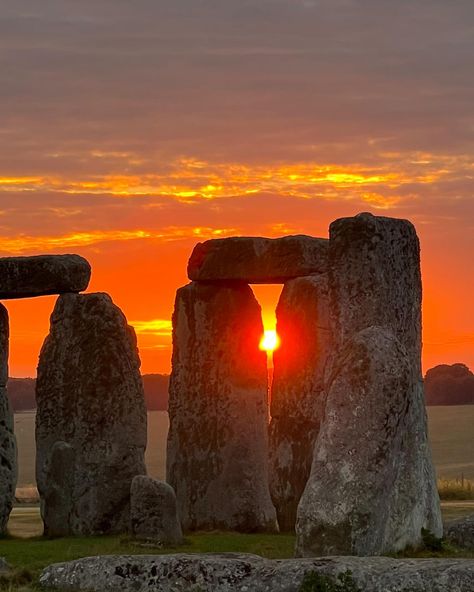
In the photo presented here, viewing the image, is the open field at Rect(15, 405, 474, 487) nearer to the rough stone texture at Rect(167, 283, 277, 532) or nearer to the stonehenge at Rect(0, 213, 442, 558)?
the rough stone texture at Rect(167, 283, 277, 532)

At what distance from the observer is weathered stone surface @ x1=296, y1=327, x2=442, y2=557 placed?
20.5 meters

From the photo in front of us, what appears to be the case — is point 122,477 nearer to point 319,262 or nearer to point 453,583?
point 319,262

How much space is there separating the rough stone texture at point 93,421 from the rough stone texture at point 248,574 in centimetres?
969

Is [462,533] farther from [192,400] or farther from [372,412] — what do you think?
[192,400]

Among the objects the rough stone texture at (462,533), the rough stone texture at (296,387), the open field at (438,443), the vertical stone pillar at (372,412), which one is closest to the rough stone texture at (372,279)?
the vertical stone pillar at (372,412)

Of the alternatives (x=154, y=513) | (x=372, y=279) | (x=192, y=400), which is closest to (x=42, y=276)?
(x=192, y=400)

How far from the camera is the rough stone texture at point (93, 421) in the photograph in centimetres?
2875

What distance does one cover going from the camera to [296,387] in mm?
29750

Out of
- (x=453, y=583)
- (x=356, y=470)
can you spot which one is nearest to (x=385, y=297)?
(x=356, y=470)

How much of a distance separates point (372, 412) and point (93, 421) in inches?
367

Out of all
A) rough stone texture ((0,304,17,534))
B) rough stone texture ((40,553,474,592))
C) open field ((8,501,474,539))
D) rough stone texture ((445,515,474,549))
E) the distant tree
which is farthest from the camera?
the distant tree

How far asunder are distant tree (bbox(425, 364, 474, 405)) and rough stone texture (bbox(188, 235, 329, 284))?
2609 inches

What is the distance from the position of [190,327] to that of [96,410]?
9.47 feet

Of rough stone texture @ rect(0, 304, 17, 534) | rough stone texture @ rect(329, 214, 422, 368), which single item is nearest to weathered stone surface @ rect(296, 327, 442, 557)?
rough stone texture @ rect(329, 214, 422, 368)
